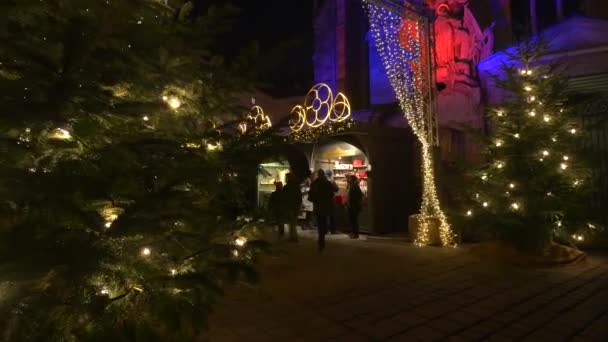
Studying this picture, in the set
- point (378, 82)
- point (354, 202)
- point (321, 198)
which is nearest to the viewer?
point (321, 198)

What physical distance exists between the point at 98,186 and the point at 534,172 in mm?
7578

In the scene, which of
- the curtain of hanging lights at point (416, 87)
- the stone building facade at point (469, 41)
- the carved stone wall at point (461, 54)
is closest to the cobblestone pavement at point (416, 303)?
the curtain of hanging lights at point (416, 87)

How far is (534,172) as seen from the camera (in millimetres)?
7211

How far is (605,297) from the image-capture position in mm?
5027

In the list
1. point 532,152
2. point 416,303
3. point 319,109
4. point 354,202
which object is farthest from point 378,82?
point 416,303

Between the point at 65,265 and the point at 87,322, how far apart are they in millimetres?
363

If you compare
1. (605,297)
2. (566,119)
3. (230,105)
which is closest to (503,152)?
(566,119)

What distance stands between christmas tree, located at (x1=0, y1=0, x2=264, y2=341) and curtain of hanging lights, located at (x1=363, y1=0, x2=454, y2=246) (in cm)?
747

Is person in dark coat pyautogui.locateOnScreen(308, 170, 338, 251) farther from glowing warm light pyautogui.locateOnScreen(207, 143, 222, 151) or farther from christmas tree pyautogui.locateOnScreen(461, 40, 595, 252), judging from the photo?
glowing warm light pyautogui.locateOnScreen(207, 143, 222, 151)

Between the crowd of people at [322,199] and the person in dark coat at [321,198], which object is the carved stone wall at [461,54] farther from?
the person in dark coat at [321,198]

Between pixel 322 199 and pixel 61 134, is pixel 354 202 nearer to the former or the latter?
pixel 322 199

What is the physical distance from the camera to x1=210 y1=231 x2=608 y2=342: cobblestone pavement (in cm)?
389

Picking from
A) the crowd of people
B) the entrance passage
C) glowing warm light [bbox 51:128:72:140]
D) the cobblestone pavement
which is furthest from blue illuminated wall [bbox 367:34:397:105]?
glowing warm light [bbox 51:128:72:140]

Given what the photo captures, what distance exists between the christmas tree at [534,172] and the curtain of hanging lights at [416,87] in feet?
5.20
